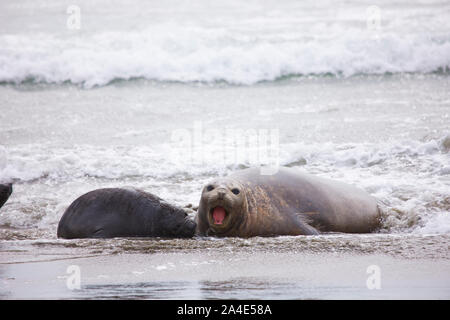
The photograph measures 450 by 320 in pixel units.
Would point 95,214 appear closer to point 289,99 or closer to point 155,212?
point 155,212

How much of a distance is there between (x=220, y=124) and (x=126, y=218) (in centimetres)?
669

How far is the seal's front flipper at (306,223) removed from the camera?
6576 mm

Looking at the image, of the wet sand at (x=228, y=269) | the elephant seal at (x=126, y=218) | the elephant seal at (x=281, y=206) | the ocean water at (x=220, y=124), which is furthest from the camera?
the elephant seal at (x=281, y=206)

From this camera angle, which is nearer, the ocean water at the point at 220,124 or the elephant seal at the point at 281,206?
the ocean water at the point at 220,124

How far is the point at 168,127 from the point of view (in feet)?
41.7

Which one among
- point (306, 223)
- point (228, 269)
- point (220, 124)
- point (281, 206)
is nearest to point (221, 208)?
point (281, 206)

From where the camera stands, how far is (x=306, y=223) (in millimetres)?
6836

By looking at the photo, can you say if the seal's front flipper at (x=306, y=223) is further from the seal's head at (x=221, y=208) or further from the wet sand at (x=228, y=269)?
the seal's head at (x=221, y=208)

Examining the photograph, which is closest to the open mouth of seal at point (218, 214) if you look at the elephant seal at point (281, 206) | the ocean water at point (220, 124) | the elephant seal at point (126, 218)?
the elephant seal at point (281, 206)

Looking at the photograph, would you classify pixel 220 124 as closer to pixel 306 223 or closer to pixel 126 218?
pixel 306 223

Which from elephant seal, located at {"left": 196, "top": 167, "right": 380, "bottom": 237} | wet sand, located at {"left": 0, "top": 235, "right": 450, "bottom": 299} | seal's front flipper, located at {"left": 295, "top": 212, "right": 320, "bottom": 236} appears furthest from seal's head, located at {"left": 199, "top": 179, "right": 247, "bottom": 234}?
seal's front flipper, located at {"left": 295, "top": 212, "right": 320, "bottom": 236}

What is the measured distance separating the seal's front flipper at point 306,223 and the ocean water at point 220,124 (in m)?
0.31

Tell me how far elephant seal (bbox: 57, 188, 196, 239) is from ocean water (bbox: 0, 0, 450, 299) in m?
0.25

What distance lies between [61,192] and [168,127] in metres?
4.16
